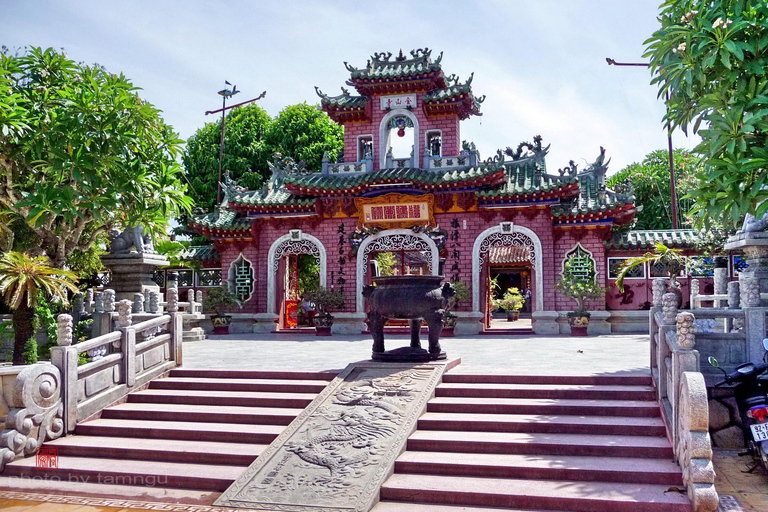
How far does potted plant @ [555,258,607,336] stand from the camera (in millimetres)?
14289

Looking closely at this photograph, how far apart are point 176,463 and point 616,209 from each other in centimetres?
1134

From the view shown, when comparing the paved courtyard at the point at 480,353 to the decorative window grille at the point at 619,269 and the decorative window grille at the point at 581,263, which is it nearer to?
the decorative window grille at the point at 581,263

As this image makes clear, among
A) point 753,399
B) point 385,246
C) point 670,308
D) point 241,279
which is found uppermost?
point 385,246

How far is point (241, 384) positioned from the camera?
7500 mm

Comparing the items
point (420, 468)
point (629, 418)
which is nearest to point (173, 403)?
point (420, 468)

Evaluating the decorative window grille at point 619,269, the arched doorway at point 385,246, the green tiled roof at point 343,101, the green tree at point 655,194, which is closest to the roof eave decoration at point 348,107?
the green tiled roof at point 343,101

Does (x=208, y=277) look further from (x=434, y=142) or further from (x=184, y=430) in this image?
(x=184, y=430)

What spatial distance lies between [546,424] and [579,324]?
8761 millimetres

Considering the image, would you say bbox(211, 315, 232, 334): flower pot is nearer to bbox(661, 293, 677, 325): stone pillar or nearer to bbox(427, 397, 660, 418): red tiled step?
bbox(427, 397, 660, 418): red tiled step

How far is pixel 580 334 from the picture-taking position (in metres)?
14.3

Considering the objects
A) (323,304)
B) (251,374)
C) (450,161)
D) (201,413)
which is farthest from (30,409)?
(450,161)

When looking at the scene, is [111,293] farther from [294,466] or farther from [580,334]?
[580,334]

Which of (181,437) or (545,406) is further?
(181,437)

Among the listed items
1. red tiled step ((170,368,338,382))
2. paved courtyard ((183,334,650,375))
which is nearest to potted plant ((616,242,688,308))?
paved courtyard ((183,334,650,375))
